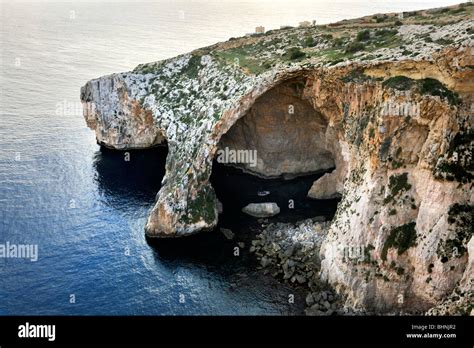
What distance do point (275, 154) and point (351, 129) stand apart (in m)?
29.4

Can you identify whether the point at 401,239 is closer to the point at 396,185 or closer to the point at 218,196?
the point at 396,185

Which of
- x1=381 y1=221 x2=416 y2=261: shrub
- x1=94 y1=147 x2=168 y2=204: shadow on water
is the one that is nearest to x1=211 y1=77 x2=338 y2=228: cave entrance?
x1=94 y1=147 x2=168 y2=204: shadow on water

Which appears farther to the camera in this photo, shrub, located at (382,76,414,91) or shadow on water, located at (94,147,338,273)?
shadow on water, located at (94,147,338,273)

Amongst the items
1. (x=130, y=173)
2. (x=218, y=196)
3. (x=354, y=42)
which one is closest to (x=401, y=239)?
(x=354, y=42)

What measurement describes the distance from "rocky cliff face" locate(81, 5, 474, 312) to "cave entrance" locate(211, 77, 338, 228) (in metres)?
0.26

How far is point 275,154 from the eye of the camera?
90062 millimetres

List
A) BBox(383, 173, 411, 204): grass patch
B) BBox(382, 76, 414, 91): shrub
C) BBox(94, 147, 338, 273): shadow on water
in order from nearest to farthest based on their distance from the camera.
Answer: BBox(383, 173, 411, 204): grass patch
BBox(382, 76, 414, 91): shrub
BBox(94, 147, 338, 273): shadow on water

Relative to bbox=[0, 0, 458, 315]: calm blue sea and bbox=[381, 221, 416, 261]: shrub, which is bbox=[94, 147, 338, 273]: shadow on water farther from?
bbox=[381, 221, 416, 261]: shrub

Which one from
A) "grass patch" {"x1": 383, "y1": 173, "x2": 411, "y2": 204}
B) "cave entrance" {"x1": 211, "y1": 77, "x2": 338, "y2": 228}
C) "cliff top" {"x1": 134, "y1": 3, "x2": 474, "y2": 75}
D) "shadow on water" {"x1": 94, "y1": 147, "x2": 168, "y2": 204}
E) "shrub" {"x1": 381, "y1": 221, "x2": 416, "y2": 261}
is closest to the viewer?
"shrub" {"x1": 381, "y1": 221, "x2": 416, "y2": 261}

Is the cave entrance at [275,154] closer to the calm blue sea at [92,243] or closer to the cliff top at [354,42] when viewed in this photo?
the cliff top at [354,42]

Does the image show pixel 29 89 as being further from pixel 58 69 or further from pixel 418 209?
pixel 418 209

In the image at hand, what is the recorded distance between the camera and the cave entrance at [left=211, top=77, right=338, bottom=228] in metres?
80.9

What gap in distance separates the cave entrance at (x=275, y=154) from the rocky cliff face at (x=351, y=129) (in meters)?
0.26
